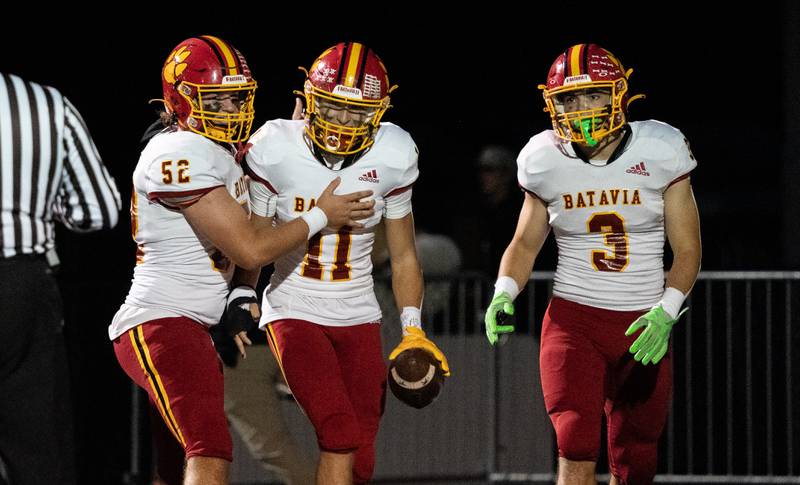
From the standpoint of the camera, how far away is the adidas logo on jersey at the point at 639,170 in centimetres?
487

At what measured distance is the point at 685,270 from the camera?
4.90 m

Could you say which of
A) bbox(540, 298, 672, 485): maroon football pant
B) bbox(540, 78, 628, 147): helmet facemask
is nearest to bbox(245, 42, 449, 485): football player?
bbox(540, 298, 672, 485): maroon football pant

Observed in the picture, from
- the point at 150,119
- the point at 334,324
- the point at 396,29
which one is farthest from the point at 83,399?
the point at 396,29

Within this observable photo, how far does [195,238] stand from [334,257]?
52 centimetres

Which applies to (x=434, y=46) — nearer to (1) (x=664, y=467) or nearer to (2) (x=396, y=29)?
(2) (x=396, y=29)

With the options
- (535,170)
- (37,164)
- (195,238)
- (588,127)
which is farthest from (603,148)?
(37,164)

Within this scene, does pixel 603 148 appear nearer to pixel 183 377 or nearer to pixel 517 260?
pixel 517 260

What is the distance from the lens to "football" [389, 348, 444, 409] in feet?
15.3

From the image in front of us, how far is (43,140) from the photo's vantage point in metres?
3.84

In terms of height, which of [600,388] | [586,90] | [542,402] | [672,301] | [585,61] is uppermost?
[585,61]

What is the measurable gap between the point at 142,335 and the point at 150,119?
6.84 metres

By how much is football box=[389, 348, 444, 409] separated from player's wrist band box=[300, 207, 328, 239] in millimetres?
563

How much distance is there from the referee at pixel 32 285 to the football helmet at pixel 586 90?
184 cm

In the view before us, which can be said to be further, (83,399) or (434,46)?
(434,46)
